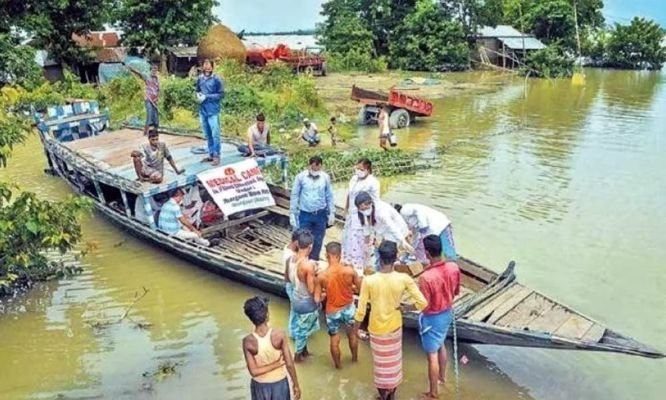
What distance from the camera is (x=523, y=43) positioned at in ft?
147

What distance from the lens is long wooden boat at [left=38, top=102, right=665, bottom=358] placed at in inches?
257

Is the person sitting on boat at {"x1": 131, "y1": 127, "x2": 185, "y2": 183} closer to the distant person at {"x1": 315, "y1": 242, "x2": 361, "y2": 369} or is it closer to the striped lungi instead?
the distant person at {"x1": 315, "y1": 242, "x2": 361, "y2": 369}

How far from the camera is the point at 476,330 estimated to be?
6.79m

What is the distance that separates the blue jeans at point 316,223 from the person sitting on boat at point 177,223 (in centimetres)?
195

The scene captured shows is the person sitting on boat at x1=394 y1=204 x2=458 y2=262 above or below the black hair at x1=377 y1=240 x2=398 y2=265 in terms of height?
below

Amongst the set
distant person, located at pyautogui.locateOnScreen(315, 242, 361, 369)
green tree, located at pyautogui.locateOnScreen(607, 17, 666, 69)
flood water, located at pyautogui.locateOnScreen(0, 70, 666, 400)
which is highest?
green tree, located at pyautogui.locateOnScreen(607, 17, 666, 69)

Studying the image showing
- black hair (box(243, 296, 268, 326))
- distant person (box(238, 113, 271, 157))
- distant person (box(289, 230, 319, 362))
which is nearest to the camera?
black hair (box(243, 296, 268, 326))

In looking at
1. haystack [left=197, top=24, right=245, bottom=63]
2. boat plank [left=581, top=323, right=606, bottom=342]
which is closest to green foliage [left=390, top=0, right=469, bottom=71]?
haystack [left=197, top=24, right=245, bottom=63]

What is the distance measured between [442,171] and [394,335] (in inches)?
432

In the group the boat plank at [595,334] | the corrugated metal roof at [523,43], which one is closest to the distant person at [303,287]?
the boat plank at [595,334]

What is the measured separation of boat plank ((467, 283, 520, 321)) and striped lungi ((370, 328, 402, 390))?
4.03ft

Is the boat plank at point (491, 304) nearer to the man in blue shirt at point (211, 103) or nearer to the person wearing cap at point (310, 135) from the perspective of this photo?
the man in blue shirt at point (211, 103)

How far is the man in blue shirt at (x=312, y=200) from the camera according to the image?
8.20 metres

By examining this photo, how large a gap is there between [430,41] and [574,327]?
38.5 meters
